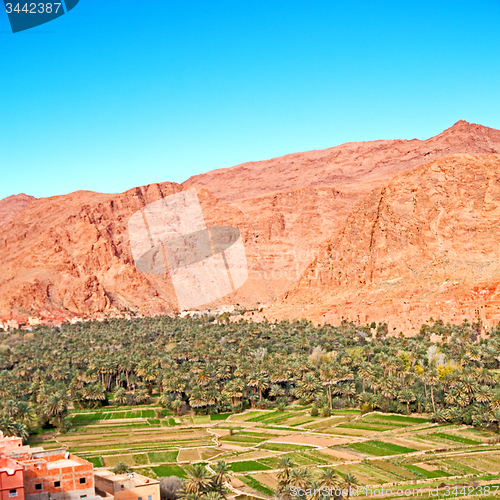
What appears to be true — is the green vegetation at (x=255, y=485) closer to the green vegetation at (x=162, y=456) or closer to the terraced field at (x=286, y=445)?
the terraced field at (x=286, y=445)

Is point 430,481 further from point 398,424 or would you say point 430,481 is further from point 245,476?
point 398,424

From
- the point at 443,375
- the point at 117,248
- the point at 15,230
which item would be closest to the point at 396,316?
the point at 443,375

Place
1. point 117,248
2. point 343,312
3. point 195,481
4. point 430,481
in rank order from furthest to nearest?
point 117,248 → point 343,312 → point 430,481 → point 195,481

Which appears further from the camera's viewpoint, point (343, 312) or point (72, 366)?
point (343, 312)

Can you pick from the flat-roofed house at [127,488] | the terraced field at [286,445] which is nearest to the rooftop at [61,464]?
the flat-roofed house at [127,488]

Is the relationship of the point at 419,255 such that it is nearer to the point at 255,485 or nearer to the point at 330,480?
the point at 255,485

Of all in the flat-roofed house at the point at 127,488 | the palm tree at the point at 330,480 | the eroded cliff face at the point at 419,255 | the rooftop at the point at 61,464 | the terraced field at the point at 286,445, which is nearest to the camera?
the rooftop at the point at 61,464
